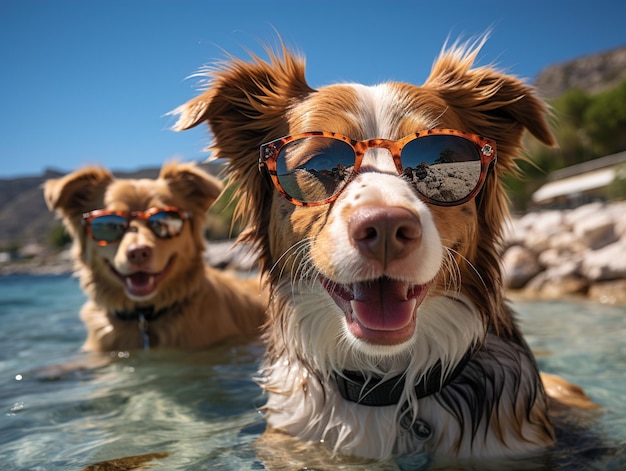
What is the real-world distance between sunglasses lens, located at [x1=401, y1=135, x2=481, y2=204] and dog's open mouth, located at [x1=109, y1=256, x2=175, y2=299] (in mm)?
3420

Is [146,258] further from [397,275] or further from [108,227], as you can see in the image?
[397,275]

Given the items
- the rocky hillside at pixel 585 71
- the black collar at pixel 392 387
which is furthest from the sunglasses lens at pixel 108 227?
the rocky hillside at pixel 585 71

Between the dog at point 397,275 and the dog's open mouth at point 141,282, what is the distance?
2526 mm

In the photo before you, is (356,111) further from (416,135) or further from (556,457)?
(556,457)

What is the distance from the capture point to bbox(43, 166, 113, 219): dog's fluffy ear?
572 cm

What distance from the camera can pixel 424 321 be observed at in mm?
2797

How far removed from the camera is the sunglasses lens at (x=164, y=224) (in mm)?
5438

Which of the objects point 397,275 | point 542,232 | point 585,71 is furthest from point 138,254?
point 585,71

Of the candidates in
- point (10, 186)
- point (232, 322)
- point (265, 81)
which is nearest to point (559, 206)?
point (232, 322)

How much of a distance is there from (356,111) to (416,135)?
33 centimetres

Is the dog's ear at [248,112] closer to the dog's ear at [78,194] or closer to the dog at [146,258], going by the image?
the dog at [146,258]

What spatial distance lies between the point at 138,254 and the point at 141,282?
348 millimetres

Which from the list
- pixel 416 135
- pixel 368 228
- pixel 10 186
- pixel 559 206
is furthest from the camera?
pixel 10 186

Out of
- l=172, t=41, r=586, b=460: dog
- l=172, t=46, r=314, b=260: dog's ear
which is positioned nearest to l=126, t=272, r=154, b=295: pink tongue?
l=172, t=46, r=314, b=260: dog's ear
